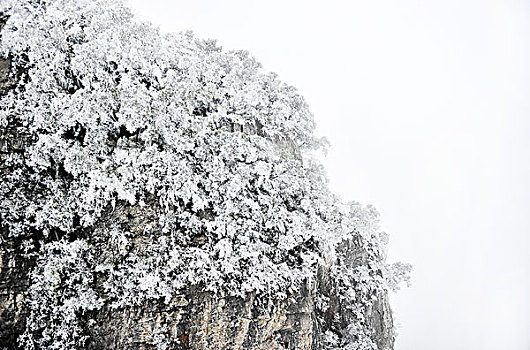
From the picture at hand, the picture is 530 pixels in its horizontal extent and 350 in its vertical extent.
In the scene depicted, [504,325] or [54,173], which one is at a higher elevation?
[504,325]

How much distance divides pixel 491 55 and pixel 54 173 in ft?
133

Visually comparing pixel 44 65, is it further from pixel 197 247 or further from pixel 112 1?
pixel 197 247

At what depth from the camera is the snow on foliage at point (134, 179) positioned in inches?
219

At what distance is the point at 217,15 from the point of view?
67.1ft

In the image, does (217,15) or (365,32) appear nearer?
(217,15)

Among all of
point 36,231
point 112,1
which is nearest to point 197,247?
point 36,231

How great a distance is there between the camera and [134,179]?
602 centimetres

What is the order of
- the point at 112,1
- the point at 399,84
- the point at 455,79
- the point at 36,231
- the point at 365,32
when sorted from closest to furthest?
the point at 36,231 < the point at 112,1 < the point at 399,84 < the point at 455,79 < the point at 365,32

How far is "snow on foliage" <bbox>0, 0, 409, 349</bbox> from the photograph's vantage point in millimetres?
5559

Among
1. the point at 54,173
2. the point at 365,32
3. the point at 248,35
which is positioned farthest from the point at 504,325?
the point at 365,32

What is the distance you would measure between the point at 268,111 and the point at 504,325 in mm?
21012

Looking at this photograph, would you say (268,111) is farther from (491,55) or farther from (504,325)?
(491,55)

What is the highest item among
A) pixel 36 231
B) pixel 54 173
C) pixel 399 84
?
pixel 399 84

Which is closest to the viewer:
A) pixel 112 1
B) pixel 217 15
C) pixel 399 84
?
pixel 112 1
